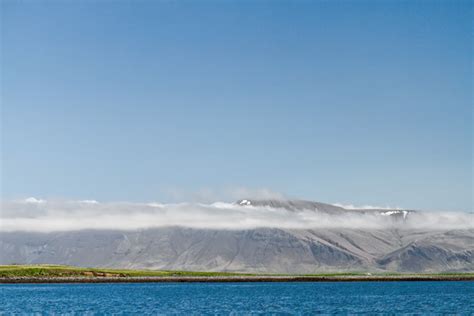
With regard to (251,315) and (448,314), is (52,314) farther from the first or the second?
(448,314)

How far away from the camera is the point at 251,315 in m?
90.2

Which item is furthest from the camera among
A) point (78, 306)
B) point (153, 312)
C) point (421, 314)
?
point (78, 306)

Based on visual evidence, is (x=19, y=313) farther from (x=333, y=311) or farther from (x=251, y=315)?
(x=333, y=311)

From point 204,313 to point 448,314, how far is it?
32237mm

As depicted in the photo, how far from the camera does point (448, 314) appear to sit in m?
89.4

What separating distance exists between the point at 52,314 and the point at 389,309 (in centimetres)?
4729

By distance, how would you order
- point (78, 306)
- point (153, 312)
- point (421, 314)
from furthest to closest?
point (78, 306)
point (153, 312)
point (421, 314)

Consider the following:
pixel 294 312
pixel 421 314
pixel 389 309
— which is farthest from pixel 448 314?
pixel 294 312

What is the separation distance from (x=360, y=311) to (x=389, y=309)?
5049 mm

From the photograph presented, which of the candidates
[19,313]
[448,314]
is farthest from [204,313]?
[448,314]

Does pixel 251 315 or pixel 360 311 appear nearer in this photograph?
pixel 251 315

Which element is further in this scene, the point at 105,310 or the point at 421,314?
the point at 105,310

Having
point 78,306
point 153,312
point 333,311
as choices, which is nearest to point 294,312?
point 333,311

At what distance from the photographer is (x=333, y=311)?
316ft
